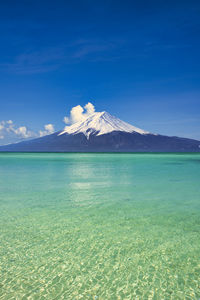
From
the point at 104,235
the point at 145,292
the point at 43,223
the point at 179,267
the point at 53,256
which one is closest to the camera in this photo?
the point at 145,292

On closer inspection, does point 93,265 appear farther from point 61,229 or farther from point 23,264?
point 61,229

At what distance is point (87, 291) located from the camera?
3395mm

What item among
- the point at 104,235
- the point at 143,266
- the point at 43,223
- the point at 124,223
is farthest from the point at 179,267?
the point at 43,223

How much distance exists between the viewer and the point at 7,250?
15.2ft

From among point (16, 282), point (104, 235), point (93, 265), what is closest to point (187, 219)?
point (104, 235)

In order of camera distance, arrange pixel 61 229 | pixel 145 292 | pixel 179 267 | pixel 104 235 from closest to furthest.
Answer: pixel 145 292, pixel 179 267, pixel 104 235, pixel 61 229

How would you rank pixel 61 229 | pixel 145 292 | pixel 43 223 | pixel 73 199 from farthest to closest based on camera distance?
pixel 73 199, pixel 43 223, pixel 61 229, pixel 145 292

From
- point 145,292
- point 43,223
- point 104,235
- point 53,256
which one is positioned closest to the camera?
point 145,292

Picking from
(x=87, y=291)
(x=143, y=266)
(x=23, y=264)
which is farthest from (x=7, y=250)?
(x=143, y=266)

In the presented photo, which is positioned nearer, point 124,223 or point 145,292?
point 145,292

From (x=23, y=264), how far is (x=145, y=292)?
2071mm

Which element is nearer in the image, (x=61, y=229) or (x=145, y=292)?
(x=145, y=292)

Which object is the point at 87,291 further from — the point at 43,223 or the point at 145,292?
the point at 43,223

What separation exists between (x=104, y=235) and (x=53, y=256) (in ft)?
4.88
